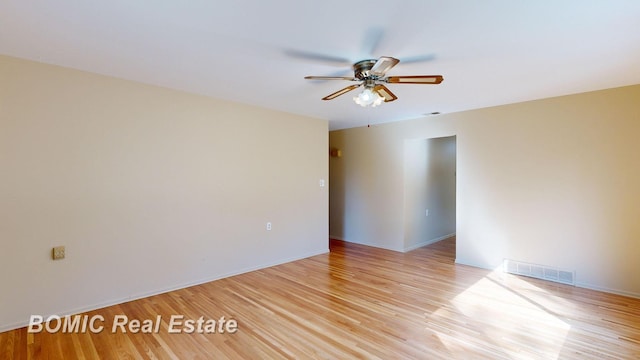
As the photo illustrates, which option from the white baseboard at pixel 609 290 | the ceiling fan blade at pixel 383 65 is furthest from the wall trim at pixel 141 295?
the white baseboard at pixel 609 290

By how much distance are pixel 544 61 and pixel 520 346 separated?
233 centimetres

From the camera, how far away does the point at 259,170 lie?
14.2ft

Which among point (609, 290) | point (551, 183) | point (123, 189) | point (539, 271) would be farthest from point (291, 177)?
point (609, 290)

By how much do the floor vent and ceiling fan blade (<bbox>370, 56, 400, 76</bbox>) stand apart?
329cm

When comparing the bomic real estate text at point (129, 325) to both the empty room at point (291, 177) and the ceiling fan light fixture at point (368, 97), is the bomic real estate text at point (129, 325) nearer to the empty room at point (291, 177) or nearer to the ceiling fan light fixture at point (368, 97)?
the empty room at point (291, 177)

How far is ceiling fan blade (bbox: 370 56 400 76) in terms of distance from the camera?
7.12ft

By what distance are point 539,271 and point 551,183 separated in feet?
3.68

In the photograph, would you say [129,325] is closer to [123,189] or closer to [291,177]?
[123,189]

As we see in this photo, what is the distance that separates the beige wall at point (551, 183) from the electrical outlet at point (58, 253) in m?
4.50

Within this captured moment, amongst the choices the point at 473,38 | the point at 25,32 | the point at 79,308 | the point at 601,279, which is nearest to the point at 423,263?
the point at 601,279

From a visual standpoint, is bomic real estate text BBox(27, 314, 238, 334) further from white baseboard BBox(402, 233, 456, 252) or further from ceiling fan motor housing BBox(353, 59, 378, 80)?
white baseboard BBox(402, 233, 456, 252)

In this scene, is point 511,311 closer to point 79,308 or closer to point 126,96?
point 79,308

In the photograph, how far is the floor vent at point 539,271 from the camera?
3.70 m

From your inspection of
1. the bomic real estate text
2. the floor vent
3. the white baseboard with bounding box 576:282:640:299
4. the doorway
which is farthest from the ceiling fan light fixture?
the white baseboard with bounding box 576:282:640:299
